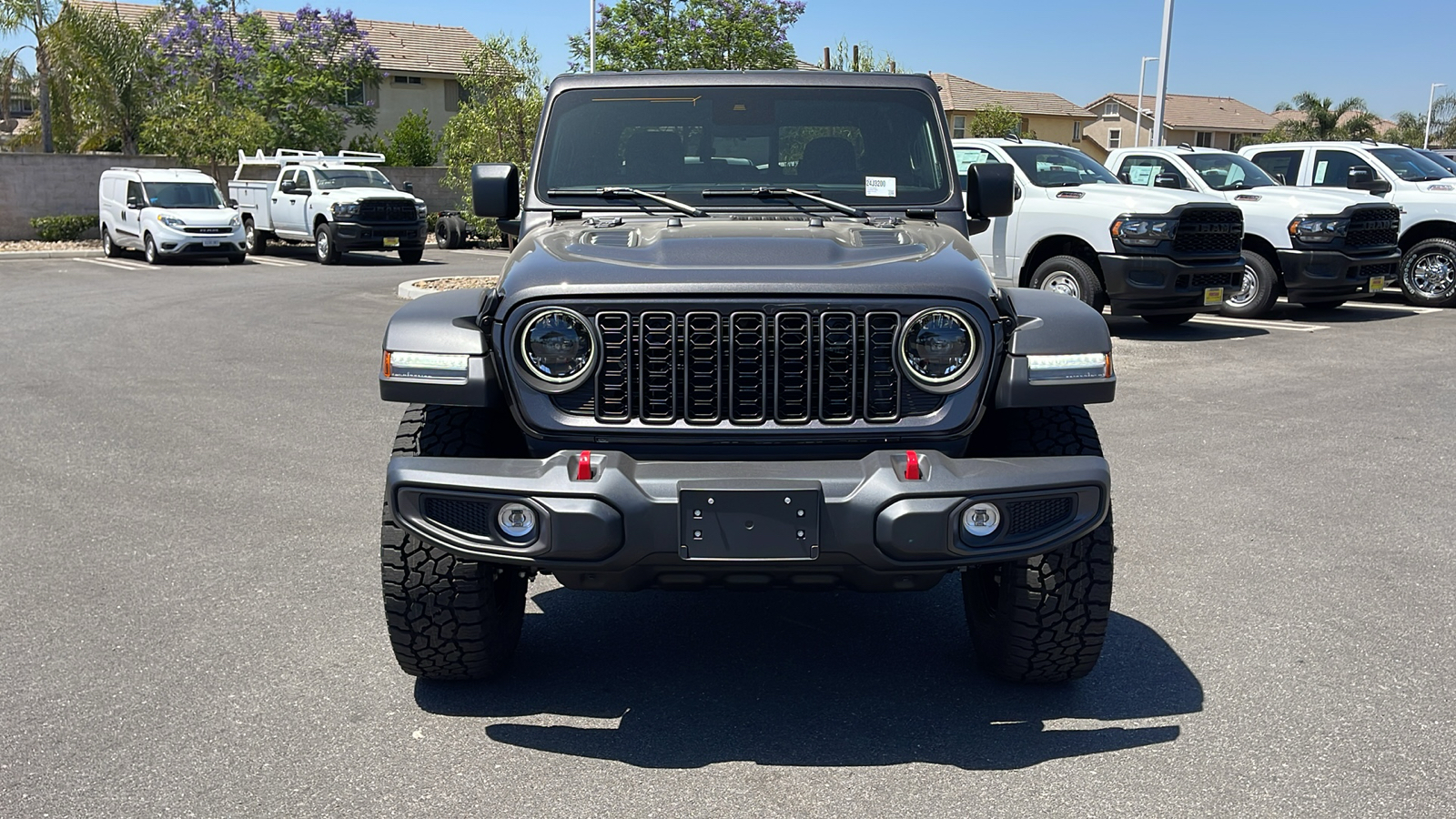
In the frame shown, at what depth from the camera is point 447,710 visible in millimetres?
4086

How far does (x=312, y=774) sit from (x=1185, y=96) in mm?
91198

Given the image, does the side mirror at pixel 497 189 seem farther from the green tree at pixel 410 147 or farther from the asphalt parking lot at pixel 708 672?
the green tree at pixel 410 147

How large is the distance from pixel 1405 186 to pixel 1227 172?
2.80 meters

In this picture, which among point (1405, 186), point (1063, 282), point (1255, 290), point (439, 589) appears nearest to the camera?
point (439, 589)

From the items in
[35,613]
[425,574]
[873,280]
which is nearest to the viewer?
[873,280]

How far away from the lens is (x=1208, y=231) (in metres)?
12.9

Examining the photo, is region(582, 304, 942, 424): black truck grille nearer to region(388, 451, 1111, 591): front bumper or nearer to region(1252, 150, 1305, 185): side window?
region(388, 451, 1111, 591): front bumper

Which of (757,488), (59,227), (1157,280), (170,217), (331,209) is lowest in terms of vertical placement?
(59,227)

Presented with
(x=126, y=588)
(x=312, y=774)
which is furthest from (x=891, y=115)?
(x=126, y=588)

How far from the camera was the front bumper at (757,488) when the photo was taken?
3.43 m

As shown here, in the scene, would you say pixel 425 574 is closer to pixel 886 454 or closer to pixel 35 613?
pixel 886 454

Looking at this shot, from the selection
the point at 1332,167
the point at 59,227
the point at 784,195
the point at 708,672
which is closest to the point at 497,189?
the point at 784,195

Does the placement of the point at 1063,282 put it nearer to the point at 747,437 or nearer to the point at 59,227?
the point at 747,437

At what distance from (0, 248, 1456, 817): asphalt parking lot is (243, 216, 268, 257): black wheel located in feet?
67.8
